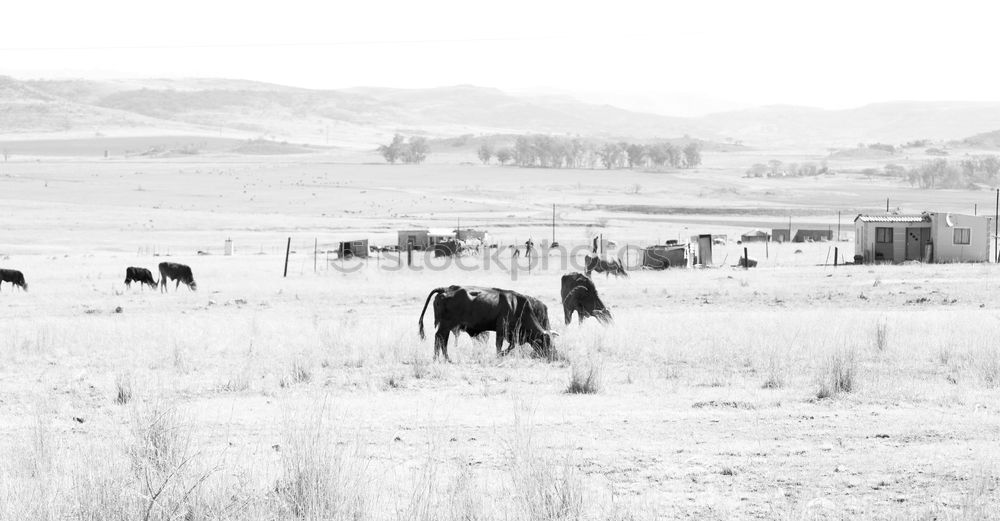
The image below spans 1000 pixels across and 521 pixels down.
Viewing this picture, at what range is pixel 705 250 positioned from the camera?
141 feet

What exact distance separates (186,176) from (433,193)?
2828 centimetres

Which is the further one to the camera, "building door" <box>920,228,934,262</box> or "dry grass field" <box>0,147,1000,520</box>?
"building door" <box>920,228,934,262</box>

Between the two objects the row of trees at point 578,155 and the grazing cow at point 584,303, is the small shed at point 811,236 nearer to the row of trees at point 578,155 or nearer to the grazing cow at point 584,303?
the grazing cow at point 584,303

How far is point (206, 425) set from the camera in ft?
31.3

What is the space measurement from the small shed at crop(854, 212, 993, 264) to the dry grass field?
7885mm

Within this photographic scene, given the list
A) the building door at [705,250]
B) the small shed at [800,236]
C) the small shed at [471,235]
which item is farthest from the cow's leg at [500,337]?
the small shed at [800,236]

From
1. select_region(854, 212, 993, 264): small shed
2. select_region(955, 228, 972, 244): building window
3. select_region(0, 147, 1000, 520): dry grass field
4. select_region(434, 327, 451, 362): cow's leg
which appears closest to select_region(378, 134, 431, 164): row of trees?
select_region(854, 212, 993, 264): small shed

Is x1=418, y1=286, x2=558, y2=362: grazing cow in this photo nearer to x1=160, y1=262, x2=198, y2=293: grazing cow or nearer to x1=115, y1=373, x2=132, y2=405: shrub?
x1=115, y1=373, x2=132, y2=405: shrub

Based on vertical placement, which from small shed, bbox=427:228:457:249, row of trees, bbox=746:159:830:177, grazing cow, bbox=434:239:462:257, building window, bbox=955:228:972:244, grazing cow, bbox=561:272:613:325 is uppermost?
row of trees, bbox=746:159:830:177

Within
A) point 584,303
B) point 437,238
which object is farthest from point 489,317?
point 437,238

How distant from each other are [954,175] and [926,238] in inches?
4240

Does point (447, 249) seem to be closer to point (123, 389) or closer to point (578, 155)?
point (123, 389)

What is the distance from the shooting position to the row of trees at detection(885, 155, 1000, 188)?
5433 inches

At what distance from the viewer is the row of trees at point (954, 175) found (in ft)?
453
